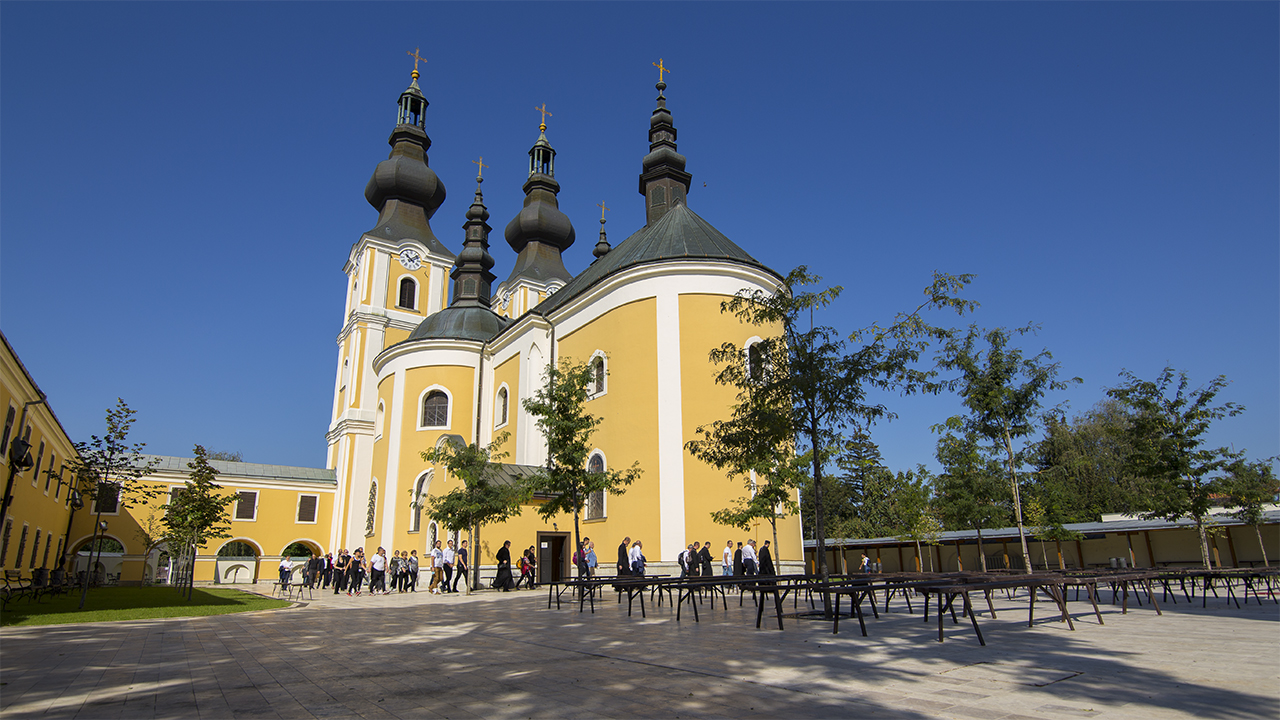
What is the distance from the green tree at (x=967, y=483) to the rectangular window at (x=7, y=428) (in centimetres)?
2220

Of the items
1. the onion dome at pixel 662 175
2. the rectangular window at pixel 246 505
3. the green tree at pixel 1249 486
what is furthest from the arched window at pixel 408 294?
the green tree at pixel 1249 486

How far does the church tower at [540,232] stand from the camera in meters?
42.7

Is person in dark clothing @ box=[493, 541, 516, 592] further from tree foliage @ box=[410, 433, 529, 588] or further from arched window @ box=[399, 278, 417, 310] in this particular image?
arched window @ box=[399, 278, 417, 310]

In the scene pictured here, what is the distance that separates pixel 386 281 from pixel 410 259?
6.60 feet

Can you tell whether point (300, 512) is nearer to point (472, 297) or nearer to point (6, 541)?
point (472, 297)

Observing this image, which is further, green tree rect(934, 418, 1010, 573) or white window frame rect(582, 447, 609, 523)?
white window frame rect(582, 447, 609, 523)

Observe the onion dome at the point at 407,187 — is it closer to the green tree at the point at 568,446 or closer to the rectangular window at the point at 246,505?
the rectangular window at the point at 246,505

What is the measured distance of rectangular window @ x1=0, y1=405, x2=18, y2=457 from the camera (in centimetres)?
1620

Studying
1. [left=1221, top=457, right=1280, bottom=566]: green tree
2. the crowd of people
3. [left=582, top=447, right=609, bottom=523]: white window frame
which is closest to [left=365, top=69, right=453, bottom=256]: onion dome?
the crowd of people

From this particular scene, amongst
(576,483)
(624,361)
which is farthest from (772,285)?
(576,483)

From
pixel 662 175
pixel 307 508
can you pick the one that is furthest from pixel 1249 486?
pixel 307 508

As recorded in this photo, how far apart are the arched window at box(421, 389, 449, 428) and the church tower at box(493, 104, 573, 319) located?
1249 cm

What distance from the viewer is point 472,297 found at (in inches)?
1473

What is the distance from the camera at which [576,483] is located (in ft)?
54.0
